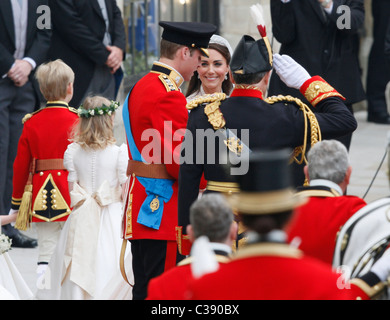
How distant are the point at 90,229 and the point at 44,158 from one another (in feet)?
2.22

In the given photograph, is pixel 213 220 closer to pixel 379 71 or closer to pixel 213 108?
pixel 213 108

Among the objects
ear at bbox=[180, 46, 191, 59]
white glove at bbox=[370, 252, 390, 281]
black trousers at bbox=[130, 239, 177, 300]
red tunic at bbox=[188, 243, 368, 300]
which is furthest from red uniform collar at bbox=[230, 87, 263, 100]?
red tunic at bbox=[188, 243, 368, 300]

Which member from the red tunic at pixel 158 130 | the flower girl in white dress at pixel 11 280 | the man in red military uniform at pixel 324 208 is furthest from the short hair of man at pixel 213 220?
the flower girl in white dress at pixel 11 280

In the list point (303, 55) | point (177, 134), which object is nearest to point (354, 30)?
point (303, 55)

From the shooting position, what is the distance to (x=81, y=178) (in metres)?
5.68

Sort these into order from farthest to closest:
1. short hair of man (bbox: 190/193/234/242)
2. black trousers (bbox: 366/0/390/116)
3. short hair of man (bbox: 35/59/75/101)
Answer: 1. black trousers (bbox: 366/0/390/116)
2. short hair of man (bbox: 35/59/75/101)
3. short hair of man (bbox: 190/193/234/242)

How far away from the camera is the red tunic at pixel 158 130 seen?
4543mm

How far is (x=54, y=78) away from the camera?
5906 millimetres

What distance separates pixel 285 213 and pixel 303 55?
429 cm

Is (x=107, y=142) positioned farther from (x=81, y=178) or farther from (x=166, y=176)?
(x=166, y=176)

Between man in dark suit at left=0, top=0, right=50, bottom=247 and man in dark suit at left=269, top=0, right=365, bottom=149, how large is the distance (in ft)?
6.14

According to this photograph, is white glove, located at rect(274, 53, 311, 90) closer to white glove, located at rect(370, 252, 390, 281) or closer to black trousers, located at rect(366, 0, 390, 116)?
white glove, located at rect(370, 252, 390, 281)

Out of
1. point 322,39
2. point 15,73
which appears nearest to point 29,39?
point 15,73

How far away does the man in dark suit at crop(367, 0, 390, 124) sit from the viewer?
40.3 feet
